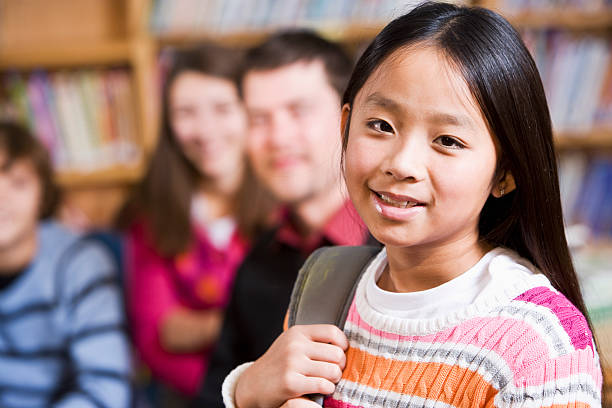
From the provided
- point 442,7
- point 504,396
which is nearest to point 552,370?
point 504,396

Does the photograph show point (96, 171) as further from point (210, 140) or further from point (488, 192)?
point (488, 192)

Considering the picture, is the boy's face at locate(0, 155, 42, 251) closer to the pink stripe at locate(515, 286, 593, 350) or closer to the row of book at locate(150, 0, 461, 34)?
the row of book at locate(150, 0, 461, 34)

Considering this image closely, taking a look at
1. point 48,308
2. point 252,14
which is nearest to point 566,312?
point 48,308

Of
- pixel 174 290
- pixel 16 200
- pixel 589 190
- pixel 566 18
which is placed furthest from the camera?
pixel 589 190

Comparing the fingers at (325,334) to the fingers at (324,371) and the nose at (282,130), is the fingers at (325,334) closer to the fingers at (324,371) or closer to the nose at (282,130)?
the fingers at (324,371)

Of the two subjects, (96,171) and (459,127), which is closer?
(459,127)

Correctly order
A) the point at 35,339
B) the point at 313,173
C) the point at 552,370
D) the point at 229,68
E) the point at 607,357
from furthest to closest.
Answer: the point at 229,68 < the point at 35,339 < the point at 313,173 < the point at 607,357 < the point at 552,370

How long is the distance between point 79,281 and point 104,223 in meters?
0.90

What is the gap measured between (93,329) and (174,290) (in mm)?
381

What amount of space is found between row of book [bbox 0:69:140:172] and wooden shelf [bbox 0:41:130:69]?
0.18 ft

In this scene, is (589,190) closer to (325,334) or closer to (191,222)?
(191,222)

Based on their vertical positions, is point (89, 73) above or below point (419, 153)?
below

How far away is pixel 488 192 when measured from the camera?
0.54 meters

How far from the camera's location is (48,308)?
1.54 meters
